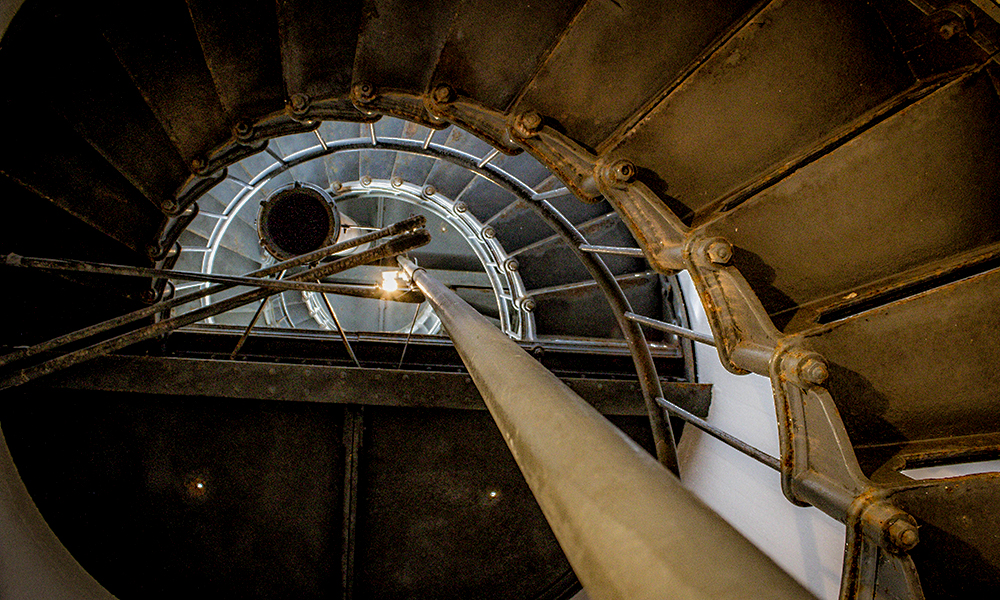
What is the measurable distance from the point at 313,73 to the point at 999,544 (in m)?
4.31

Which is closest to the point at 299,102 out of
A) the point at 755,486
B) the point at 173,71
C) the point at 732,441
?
the point at 173,71

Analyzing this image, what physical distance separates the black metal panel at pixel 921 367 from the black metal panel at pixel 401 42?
8.56ft

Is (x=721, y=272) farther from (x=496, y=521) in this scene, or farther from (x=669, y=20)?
(x=496, y=521)

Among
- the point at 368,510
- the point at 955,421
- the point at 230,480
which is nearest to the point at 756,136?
the point at 955,421

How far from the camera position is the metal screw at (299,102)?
331 cm

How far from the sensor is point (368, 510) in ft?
14.8

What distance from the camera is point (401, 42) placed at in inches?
112

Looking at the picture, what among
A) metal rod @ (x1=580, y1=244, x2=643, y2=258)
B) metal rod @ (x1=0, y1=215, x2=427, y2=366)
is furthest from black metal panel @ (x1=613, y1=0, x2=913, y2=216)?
metal rod @ (x1=0, y1=215, x2=427, y2=366)

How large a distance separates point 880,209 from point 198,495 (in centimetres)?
572

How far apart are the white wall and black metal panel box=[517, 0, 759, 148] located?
2.49 m

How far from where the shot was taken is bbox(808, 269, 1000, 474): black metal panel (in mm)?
1775

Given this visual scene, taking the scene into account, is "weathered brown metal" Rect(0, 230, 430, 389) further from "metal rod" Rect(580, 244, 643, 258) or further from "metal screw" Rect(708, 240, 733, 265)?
"metal screw" Rect(708, 240, 733, 265)

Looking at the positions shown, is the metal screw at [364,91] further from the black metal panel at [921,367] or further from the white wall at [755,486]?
the white wall at [755,486]

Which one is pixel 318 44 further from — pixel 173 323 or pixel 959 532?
pixel 959 532
